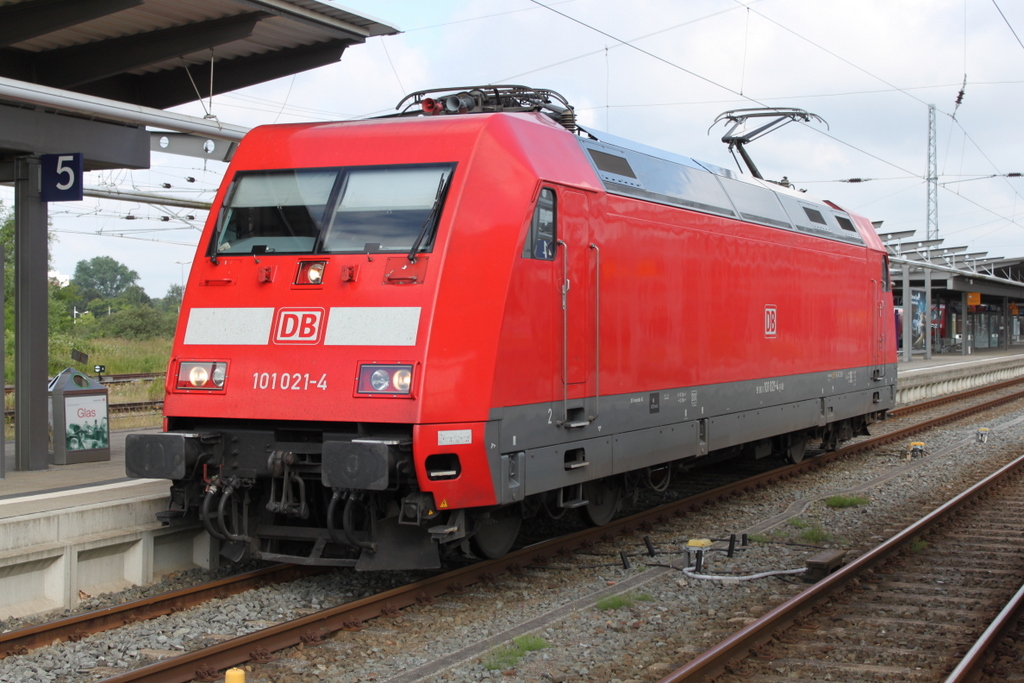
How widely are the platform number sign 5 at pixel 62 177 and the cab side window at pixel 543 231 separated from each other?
5496mm

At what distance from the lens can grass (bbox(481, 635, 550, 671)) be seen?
19.3 feet

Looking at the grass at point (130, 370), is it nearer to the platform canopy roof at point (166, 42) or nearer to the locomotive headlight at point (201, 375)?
the platform canopy roof at point (166, 42)

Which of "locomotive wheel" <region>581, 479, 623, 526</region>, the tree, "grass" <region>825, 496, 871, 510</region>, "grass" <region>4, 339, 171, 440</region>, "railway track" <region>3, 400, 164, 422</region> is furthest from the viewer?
the tree

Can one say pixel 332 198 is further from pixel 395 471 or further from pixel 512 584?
pixel 512 584

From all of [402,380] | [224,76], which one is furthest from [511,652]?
[224,76]

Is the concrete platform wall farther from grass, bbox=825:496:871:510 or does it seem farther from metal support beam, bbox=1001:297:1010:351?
metal support beam, bbox=1001:297:1010:351

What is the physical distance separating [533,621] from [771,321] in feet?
19.5

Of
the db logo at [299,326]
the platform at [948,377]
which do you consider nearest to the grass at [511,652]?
the db logo at [299,326]

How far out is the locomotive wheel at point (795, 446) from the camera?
13742 millimetres

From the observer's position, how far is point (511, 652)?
611cm

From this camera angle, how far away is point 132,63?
11078mm

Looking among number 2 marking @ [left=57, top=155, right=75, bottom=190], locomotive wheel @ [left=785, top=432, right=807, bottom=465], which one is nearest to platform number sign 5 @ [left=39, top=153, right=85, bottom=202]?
number 2 marking @ [left=57, top=155, right=75, bottom=190]

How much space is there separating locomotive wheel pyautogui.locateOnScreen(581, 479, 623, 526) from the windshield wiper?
321 centimetres

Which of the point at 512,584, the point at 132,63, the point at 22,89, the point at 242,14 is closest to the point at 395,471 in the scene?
the point at 512,584
